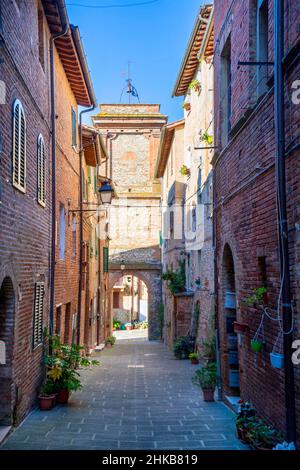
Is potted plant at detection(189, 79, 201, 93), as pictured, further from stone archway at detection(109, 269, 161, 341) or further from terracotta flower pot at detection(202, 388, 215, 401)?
stone archway at detection(109, 269, 161, 341)

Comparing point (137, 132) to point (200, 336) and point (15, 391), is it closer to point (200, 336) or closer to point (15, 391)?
point (200, 336)

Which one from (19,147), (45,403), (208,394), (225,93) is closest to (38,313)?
(45,403)

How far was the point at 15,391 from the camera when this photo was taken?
7863 mm

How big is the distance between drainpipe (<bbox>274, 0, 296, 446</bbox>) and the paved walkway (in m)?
1.52

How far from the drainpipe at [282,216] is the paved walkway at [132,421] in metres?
1.52

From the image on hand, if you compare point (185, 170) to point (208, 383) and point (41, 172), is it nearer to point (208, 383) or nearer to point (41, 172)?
point (41, 172)

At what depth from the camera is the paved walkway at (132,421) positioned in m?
7.17

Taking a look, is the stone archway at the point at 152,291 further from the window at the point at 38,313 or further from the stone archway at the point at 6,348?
the stone archway at the point at 6,348

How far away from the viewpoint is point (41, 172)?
10188 mm

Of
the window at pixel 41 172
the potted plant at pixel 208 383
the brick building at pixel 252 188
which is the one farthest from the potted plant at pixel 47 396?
the window at pixel 41 172

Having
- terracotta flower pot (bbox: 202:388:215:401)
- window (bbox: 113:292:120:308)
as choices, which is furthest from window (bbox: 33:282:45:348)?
window (bbox: 113:292:120:308)

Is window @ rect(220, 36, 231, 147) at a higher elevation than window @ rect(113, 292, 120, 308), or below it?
higher

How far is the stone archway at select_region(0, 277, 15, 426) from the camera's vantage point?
757cm
